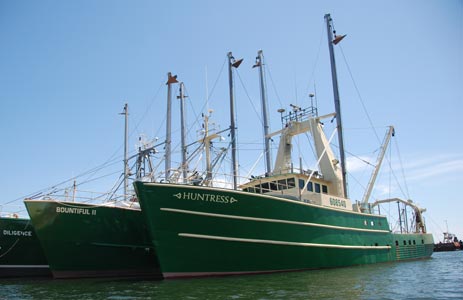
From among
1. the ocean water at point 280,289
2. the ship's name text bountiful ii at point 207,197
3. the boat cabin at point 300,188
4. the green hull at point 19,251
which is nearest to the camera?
the ocean water at point 280,289

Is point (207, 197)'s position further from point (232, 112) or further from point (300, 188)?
point (232, 112)

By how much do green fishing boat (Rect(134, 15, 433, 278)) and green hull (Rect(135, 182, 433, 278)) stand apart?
0.12ft

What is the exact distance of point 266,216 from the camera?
51.6 feet

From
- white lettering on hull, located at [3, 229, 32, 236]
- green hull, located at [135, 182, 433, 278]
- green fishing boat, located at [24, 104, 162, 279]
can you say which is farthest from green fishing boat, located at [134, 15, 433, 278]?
white lettering on hull, located at [3, 229, 32, 236]

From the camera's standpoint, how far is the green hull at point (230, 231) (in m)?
14.5

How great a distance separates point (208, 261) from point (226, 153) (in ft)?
29.7

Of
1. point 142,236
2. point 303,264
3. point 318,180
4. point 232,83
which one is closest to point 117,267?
point 142,236

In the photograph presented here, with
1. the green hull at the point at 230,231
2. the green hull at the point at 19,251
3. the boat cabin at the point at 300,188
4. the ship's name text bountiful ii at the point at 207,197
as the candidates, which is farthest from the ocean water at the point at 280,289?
the green hull at the point at 19,251

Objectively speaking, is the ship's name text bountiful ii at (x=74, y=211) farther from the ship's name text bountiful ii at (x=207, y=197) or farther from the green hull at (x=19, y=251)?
the ship's name text bountiful ii at (x=207, y=197)

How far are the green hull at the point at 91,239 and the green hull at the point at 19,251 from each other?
11.9 feet

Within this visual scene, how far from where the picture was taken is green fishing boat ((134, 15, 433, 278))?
14562 mm

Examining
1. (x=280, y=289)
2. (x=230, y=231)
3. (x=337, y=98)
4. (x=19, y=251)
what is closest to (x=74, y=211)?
(x=19, y=251)

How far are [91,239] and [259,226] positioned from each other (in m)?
8.12

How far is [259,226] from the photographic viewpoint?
15.5 meters
